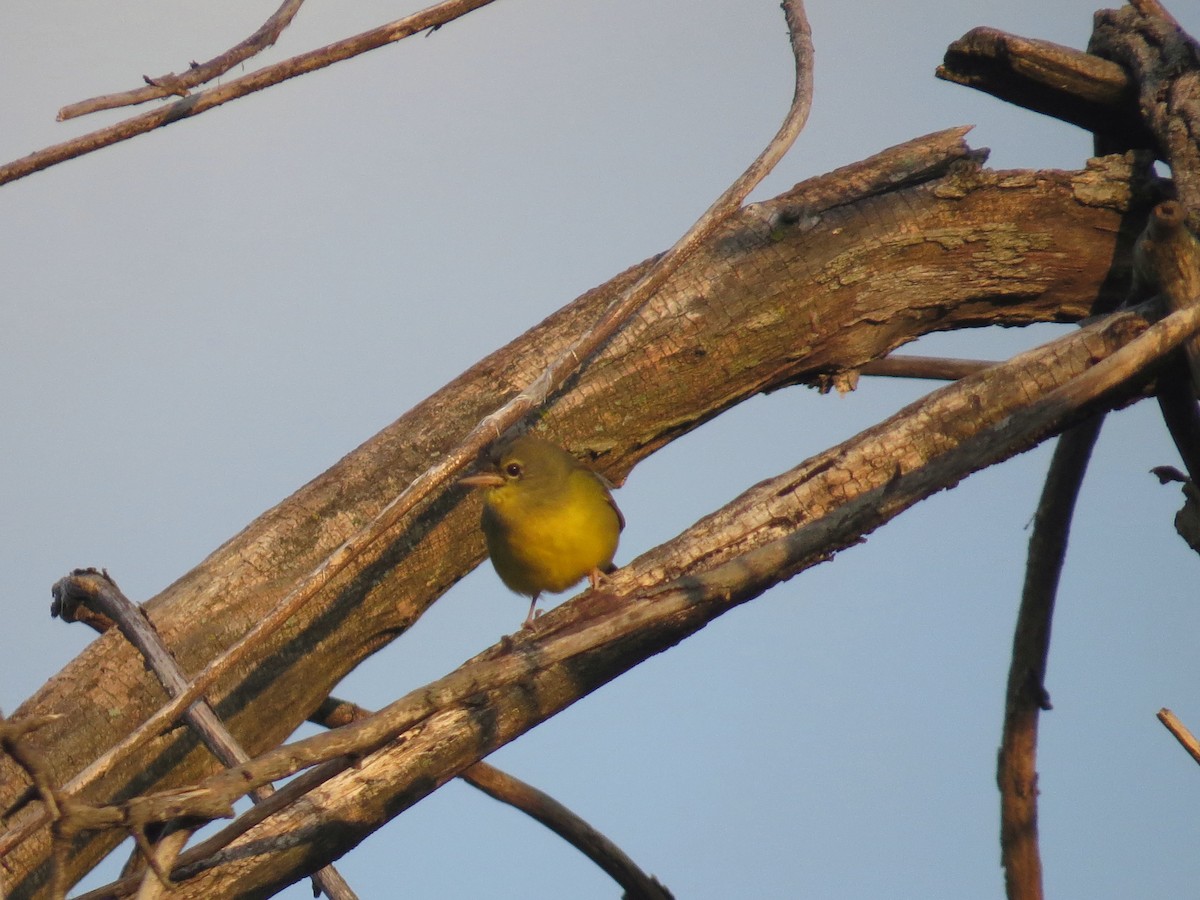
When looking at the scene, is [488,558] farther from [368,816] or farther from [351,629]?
[368,816]

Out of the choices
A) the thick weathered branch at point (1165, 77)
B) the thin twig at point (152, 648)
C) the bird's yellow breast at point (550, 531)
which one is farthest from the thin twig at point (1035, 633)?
the thin twig at point (152, 648)

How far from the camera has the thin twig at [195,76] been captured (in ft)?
9.37

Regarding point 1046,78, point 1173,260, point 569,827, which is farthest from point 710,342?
point 569,827

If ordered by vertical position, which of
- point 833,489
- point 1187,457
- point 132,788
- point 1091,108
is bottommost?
point 1187,457

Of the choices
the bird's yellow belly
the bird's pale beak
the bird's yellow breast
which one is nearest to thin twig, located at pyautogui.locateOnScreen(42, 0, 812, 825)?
the bird's pale beak

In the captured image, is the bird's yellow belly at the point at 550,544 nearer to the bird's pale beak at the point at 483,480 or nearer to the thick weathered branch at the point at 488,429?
the bird's pale beak at the point at 483,480

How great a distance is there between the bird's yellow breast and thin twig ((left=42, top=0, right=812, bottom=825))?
118 centimetres

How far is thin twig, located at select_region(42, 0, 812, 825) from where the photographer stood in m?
2.86

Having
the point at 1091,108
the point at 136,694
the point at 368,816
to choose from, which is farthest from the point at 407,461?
the point at 1091,108

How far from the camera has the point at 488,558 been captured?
15.7 ft

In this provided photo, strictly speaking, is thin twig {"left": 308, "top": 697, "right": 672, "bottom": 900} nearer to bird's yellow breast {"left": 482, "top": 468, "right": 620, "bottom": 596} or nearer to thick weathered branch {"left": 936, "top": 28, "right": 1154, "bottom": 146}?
bird's yellow breast {"left": 482, "top": 468, "right": 620, "bottom": 596}

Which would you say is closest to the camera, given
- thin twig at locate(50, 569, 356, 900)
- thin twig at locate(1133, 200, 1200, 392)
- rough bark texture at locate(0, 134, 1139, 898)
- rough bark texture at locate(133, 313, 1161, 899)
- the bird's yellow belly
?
rough bark texture at locate(133, 313, 1161, 899)

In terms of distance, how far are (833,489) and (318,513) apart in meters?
1.65

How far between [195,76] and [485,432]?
3.62ft
